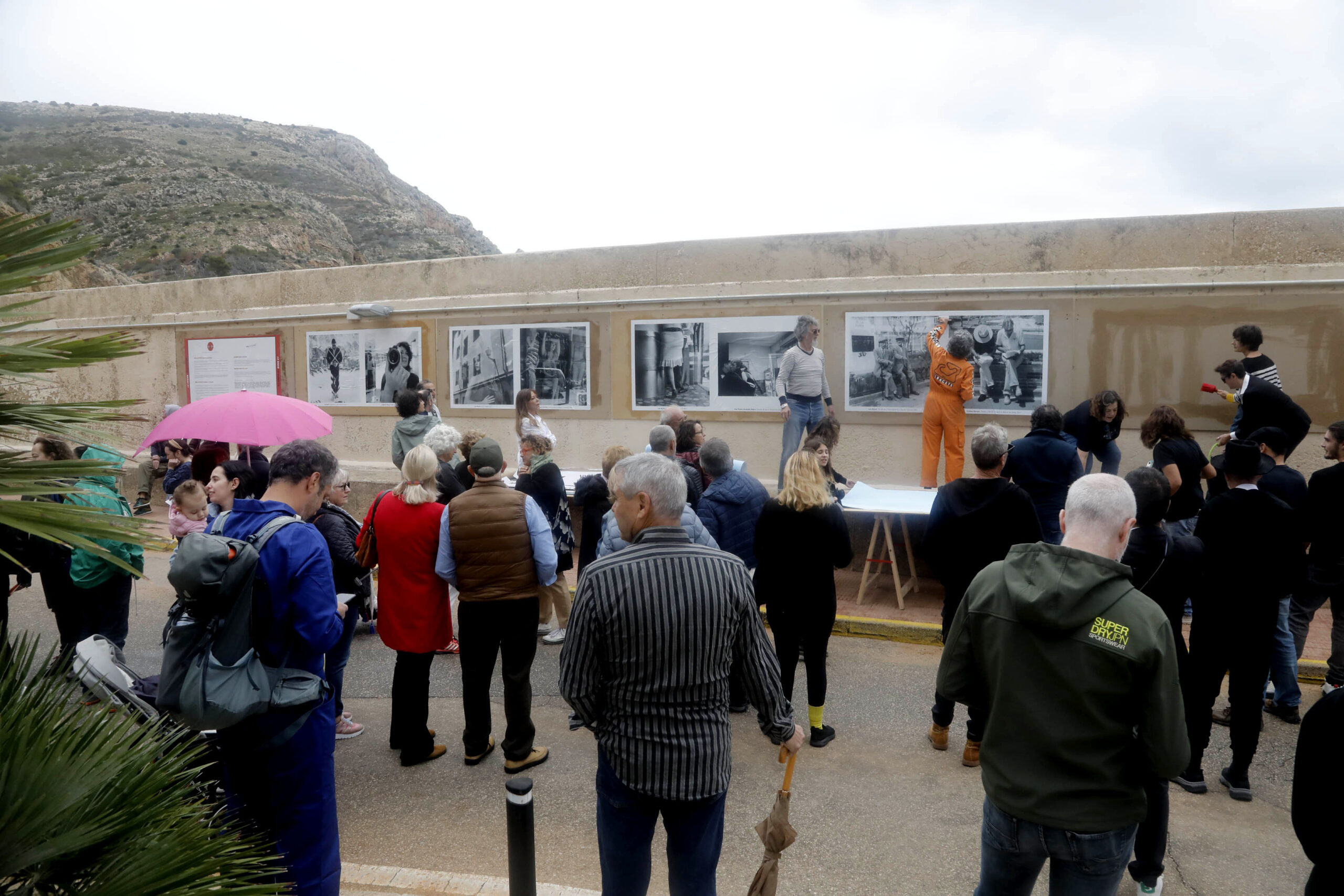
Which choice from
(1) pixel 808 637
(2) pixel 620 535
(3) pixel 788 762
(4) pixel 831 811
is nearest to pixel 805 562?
(1) pixel 808 637

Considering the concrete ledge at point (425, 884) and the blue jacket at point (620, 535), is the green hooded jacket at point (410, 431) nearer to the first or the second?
the blue jacket at point (620, 535)

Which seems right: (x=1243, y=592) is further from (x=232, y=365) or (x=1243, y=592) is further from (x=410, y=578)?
(x=232, y=365)

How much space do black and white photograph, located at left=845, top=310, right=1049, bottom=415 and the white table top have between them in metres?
1.08

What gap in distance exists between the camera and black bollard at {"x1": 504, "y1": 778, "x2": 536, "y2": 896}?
10.5 feet

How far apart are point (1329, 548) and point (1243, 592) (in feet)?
5.42

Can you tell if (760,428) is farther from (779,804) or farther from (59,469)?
(59,469)

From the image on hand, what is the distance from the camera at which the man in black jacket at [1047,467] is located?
640cm

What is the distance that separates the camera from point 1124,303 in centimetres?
811

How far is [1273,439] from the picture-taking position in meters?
5.20

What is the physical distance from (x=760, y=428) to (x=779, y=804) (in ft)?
22.6

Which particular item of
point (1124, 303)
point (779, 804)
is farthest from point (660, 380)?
point (779, 804)

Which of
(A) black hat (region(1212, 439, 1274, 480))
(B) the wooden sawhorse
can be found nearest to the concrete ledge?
(A) black hat (region(1212, 439, 1274, 480))

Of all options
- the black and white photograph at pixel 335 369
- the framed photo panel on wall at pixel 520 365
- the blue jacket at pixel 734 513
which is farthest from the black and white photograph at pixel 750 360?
the black and white photograph at pixel 335 369

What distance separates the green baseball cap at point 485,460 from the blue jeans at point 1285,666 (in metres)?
4.95
